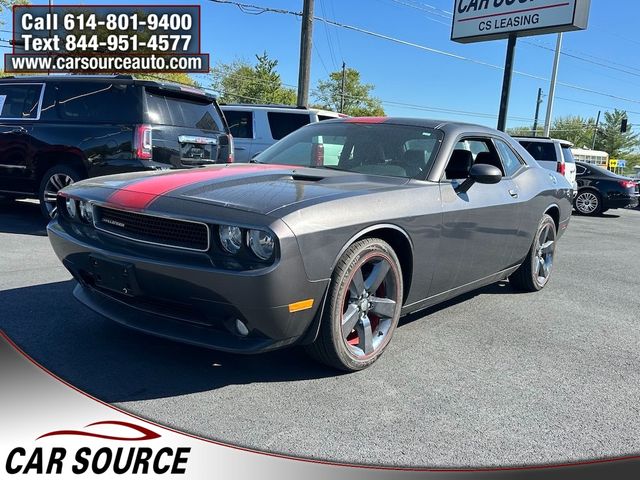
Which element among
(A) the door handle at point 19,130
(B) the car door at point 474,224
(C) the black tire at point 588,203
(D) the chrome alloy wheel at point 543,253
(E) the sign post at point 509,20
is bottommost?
(C) the black tire at point 588,203

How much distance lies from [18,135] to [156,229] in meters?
5.51

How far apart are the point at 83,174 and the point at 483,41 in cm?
1195

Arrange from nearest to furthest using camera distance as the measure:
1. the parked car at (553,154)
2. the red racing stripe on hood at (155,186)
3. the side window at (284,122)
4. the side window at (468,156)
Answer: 1. the red racing stripe on hood at (155,186)
2. the side window at (468,156)
3. the side window at (284,122)
4. the parked car at (553,154)

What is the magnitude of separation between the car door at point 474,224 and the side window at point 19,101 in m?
5.72

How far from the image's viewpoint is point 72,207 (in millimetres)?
3230

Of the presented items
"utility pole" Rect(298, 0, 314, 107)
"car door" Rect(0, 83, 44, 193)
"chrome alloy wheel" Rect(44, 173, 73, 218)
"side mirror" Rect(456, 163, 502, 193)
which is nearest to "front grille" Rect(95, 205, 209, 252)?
"side mirror" Rect(456, 163, 502, 193)

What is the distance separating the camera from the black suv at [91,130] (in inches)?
259

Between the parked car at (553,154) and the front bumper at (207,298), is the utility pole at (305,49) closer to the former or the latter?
→ the parked car at (553,154)

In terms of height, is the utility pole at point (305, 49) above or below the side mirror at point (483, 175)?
above

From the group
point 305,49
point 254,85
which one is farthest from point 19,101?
point 254,85

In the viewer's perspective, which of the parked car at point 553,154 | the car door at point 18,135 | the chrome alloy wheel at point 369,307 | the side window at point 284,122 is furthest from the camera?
the parked car at point 553,154

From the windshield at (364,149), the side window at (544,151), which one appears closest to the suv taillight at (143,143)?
the windshield at (364,149)

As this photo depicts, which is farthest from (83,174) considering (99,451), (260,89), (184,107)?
(260,89)
